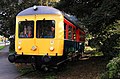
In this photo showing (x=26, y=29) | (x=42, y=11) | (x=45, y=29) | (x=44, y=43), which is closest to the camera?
(x=44, y=43)

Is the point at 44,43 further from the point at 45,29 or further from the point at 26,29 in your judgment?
the point at 26,29

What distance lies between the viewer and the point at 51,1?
1168 inches

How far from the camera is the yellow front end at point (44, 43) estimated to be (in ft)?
44.0

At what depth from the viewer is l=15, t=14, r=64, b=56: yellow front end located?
44.0 feet

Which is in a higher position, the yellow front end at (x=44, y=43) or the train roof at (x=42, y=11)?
the train roof at (x=42, y=11)

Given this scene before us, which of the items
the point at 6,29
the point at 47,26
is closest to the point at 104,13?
the point at 47,26

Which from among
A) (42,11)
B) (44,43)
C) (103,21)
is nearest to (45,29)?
(44,43)

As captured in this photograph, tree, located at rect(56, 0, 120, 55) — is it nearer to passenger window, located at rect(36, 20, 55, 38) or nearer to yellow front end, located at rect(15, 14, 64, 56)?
yellow front end, located at rect(15, 14, 64, 56)

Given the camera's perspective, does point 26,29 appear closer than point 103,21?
No

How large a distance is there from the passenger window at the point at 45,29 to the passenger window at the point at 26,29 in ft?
1.01

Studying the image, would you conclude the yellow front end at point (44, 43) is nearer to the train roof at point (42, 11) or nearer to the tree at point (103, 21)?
the train roof at point (42, 11)

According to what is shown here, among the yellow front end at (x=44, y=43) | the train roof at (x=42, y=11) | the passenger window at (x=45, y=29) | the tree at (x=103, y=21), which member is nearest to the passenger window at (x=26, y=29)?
the yellow front end at (x=44, y=43)

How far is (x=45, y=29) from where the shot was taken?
45.1 feet

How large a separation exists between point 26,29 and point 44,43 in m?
1.20
